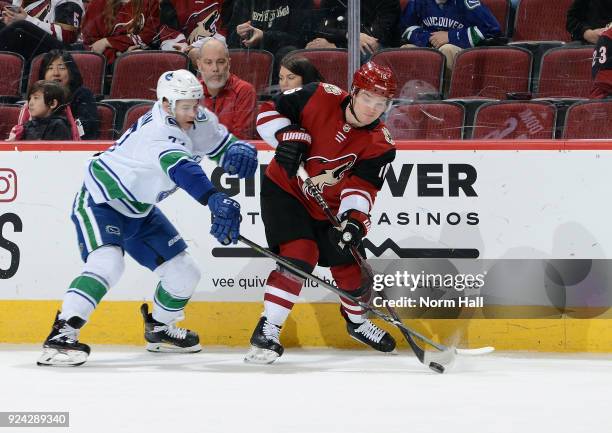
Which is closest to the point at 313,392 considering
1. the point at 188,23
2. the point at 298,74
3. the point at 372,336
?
the point at 372,336

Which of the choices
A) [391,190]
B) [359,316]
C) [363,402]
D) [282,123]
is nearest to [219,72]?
[282,123]

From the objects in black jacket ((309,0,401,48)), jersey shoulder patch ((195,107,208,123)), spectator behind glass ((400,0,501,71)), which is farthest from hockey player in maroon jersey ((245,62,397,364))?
spectator behind glass ((400,0,501,71))

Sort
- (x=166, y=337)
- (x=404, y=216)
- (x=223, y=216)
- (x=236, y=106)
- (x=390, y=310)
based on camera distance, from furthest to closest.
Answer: (x=236, y=106), (x=404, y=216), (x=166, y=337), (x=390, y=310), (x=223, y=216)

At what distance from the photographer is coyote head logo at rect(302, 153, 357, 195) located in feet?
16.0

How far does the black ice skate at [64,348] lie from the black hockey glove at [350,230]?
3.64 feet

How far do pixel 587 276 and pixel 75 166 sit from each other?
2.38 m

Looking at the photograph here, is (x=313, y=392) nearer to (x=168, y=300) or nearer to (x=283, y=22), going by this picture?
(x=168, y=300)

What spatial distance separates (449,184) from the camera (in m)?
5.20

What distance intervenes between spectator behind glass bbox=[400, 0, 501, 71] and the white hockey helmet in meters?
1.16

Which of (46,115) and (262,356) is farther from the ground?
(46,115)

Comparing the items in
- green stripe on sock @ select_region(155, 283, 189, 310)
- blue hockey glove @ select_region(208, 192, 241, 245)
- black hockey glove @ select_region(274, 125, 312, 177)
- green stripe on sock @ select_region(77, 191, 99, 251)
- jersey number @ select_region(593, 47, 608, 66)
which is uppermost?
jersey number @ select_region(593, 47, 608, 66)

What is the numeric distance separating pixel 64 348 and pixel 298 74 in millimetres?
1633

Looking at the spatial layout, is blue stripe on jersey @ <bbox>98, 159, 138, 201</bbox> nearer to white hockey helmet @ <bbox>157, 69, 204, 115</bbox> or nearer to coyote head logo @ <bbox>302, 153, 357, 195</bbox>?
white hockey helmet @ <bbox>157, 69, 204, 115</bbox>

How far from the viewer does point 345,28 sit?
17.3 ft
